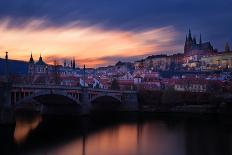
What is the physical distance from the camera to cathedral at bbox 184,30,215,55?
554 ft

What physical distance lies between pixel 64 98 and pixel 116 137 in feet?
51.7

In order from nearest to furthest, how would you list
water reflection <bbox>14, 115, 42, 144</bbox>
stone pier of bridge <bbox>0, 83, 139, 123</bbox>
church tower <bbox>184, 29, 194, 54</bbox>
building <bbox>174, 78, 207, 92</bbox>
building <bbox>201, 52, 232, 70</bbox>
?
water reflection <bbox>14, 115, 42, 144</bbox> → stone pier of bridge <bbox>0, 83, 139, 123</bbox> → building <bbox>174, 78, 207, 92</bbox> → building <bbox>201, 52, 232, 70</bbox> → church tower <bbox>184, 29, 194, 54</bbox>

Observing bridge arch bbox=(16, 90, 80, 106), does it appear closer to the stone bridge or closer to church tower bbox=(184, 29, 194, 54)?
the stone bridge

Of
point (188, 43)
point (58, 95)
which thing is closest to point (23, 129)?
point (58, 95)

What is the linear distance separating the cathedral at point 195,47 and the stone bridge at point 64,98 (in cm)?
10619

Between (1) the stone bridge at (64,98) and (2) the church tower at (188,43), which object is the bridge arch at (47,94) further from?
(2) the church tower at (188,43)

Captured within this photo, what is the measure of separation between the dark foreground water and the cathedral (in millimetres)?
125223

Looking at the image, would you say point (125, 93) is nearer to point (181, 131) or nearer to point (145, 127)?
point (145, 127)

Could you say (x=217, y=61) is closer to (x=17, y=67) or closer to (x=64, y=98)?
(x=17, y=67)

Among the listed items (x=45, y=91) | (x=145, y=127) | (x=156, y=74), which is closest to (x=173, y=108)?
(x=145, y=127)

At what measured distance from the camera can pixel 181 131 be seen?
3956cm

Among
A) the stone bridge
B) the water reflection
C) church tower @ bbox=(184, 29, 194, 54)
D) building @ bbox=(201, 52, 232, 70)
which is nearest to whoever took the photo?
the water reflection

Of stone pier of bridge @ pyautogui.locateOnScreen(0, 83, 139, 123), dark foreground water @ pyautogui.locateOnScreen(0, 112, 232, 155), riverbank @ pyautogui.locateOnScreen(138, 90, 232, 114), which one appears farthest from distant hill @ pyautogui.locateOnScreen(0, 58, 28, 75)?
dark foreground water @ pyautogui.locateOnScreen(0, 112, 232, 155)

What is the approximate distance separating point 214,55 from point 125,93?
101858mm
